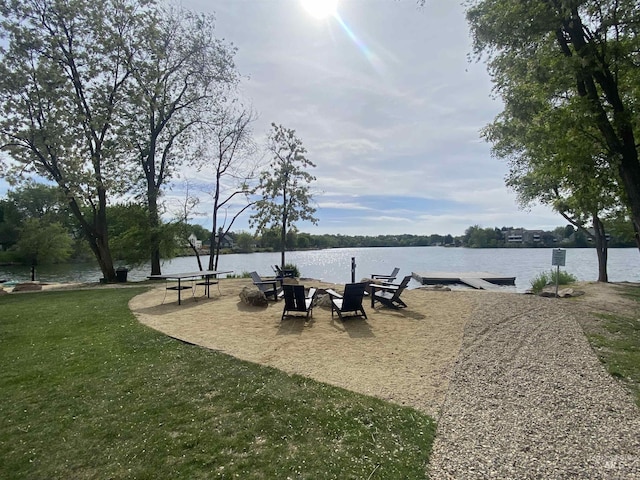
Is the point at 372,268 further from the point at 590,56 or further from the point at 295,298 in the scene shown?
the point at 590,56

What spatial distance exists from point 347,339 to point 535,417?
9.58 ft

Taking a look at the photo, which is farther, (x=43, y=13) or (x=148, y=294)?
(x=43, y=13)

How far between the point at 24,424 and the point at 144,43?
1676 centimetres

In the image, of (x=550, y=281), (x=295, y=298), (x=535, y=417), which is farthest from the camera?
(x=550, y=281)

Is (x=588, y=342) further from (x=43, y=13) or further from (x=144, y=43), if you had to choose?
(x=43, y=13)

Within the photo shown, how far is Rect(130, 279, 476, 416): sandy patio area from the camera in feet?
12.3

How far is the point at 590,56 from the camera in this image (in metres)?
6.02

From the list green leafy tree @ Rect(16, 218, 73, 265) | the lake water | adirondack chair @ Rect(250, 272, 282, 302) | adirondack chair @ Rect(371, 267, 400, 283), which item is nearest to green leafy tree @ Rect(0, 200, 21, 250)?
green leafy tree @ Rect(16, 218, 73, 265)

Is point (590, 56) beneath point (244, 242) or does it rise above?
above

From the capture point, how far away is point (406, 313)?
7500mm

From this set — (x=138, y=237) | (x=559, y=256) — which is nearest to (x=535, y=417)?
(x=559, y=256)

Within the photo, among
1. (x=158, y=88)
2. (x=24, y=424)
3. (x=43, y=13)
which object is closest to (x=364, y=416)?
(x=24, y=424)

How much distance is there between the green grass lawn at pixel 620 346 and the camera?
12.5 ft

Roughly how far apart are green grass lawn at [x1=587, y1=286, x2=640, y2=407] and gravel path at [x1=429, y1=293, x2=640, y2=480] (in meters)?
0.14
